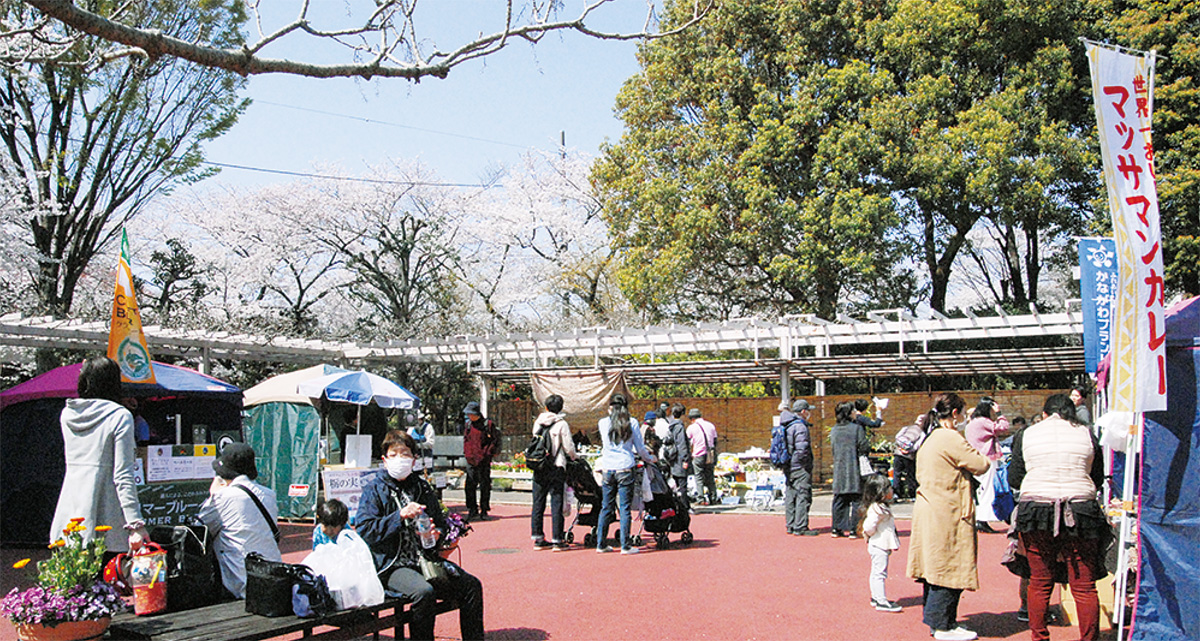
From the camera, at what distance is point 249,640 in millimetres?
4727

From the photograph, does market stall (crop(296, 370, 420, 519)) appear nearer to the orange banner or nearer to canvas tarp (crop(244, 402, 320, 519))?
canvas tarp (crop(244, 402, 320, 519))

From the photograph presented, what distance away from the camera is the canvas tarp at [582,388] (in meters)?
18.1

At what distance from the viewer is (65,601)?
449 cm

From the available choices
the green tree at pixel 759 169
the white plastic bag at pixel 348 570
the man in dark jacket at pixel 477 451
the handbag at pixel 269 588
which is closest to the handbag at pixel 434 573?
the white plastic bag at pixel 348 570

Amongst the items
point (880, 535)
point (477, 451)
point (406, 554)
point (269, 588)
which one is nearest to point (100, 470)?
point (269, 588)

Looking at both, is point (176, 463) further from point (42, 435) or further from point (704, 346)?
point (704, 346)

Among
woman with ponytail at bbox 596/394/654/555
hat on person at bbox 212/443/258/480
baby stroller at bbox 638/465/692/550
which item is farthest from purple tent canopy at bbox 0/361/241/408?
hat on person at bbox 212/443/258/480

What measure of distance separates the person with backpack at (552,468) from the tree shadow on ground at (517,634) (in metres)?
3.87

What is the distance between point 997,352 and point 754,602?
398 inches

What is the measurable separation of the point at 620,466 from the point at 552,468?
2.89ft

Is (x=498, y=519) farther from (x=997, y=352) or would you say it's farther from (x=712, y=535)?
(x=997, y=352)

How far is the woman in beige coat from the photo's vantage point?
628cm

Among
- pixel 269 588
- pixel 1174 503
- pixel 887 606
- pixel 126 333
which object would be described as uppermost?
pixel 126 333

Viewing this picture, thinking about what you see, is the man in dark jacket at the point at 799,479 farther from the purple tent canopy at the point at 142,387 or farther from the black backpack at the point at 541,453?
the purple tent canopy at the point at 142,387
